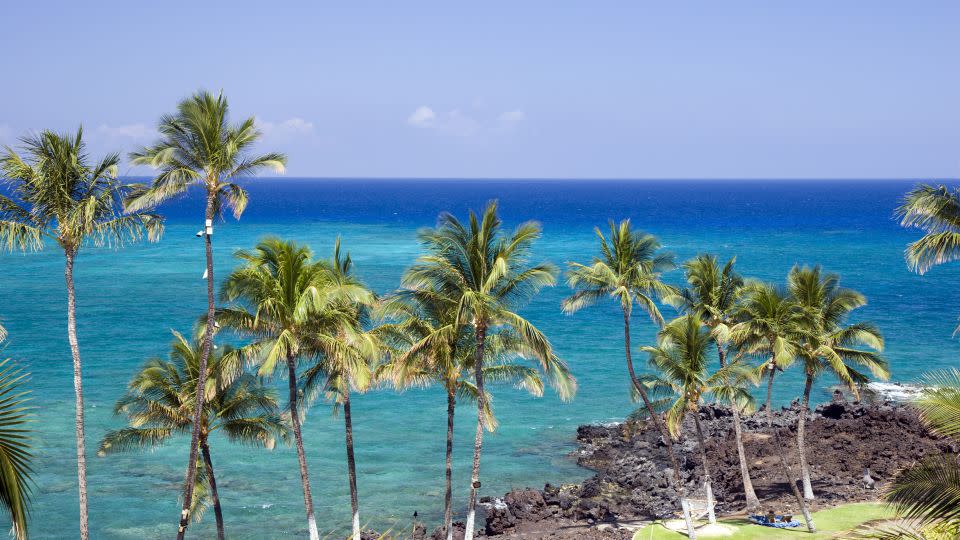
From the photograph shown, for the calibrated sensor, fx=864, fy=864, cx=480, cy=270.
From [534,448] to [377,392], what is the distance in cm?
1430

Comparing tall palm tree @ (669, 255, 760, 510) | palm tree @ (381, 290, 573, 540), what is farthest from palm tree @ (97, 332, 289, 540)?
tall palm tree @ (669, 255, 760, 510)

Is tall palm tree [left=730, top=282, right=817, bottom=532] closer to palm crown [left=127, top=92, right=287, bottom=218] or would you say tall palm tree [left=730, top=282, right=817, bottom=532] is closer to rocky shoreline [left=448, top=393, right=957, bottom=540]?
rocky shoreline [left=448, top=393, right=957, bottom=540]

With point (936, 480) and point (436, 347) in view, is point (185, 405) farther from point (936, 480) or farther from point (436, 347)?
point (936, 480)

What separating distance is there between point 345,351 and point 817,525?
61.9ft

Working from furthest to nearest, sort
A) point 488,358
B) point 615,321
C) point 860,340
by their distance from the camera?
point 615,321 → point 860,340 → point 488,358

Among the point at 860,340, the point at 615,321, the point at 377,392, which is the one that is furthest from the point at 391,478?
the point at 615,321

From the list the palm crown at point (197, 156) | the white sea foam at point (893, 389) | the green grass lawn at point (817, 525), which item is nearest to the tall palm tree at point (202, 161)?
the palm crown at point (197, 156)

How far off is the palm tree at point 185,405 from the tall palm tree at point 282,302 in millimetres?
1349

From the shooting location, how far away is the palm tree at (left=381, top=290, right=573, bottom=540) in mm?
25922

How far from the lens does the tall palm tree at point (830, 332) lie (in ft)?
103

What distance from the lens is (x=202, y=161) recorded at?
74.6 feet

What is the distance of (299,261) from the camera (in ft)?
79.3

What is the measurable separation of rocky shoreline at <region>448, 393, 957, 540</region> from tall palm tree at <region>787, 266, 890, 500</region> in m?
5.72

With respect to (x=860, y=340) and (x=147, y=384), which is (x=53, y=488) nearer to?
(x=147, y=384)
